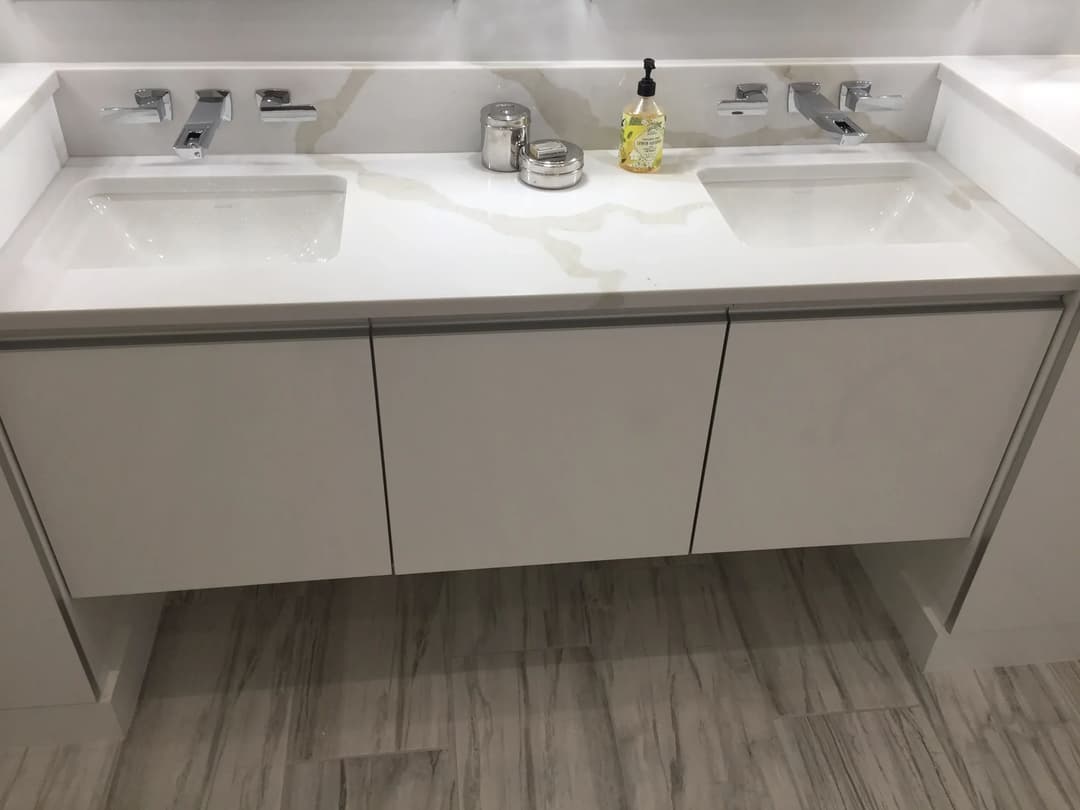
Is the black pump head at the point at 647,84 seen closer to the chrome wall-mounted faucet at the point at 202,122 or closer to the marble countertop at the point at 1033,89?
the marble countertop at the point at 1033,89

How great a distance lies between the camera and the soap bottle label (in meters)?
1.50

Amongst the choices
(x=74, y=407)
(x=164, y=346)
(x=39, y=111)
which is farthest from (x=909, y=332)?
(x=39, y=111)

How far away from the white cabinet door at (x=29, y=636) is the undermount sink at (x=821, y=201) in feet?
3.82

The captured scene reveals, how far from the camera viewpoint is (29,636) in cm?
143

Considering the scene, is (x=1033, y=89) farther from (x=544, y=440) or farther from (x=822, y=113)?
(x=544, y=440)

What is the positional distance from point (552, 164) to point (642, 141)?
0.16 meters

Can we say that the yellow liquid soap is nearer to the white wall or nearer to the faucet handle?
the white wall

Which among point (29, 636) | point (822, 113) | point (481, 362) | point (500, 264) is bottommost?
point (29, 636)

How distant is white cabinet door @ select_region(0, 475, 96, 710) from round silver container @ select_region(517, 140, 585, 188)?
87cm

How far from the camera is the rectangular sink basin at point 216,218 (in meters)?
1.48

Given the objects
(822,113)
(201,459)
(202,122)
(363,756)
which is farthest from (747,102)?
(363,756)

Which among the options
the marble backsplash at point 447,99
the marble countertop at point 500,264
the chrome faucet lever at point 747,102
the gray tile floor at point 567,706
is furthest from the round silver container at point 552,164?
the gray tile floor at point 567,706

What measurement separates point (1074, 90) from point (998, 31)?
7.4 inches

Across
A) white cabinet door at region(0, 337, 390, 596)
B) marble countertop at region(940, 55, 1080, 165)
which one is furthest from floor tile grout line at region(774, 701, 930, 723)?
marble countertop at region(940, 55, 1080, 165)
